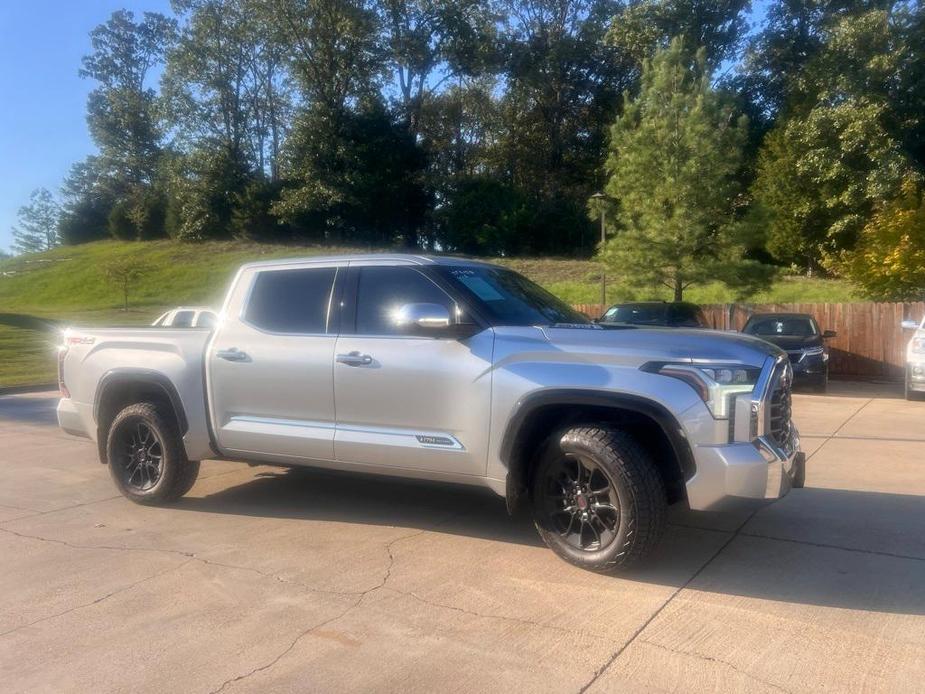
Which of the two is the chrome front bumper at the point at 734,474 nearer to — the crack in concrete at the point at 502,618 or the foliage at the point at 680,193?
the crack in concrete at the point at 502,618

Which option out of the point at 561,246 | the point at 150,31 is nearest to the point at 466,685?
the point at 561,246

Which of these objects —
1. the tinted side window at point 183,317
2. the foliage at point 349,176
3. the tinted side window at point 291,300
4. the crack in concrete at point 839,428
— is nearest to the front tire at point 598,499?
the tinted side window at point 291,300

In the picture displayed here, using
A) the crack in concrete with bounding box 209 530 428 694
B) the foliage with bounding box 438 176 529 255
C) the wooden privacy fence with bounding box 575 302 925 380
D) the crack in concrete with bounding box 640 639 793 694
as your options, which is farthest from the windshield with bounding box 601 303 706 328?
the foliage with bounding box 438 176 529 255

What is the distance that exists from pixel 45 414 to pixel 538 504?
396 inches

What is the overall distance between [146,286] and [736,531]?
41.8 m

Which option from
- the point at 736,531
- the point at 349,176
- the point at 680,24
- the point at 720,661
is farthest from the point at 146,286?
the point at 720,661

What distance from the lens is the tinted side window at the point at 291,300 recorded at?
6.16 meters

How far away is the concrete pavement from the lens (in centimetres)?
384

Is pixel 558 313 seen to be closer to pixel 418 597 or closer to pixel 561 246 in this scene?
pixel 418 597

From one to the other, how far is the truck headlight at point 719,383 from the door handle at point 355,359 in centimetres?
207

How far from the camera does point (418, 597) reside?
4746mm

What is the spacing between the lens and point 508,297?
587cm

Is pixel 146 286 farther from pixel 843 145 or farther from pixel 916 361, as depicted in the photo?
pixel 916 361

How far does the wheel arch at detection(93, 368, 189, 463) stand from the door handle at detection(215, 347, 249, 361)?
20.8 inches
